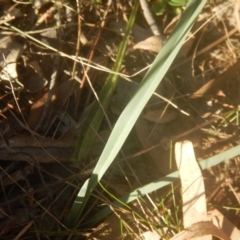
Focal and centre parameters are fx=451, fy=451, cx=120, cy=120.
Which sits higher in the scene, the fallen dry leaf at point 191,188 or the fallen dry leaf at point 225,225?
the fallen dry leaf at point 191,188

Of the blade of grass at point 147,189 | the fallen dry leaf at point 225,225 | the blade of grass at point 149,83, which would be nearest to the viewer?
the blade of grass at point 149,83

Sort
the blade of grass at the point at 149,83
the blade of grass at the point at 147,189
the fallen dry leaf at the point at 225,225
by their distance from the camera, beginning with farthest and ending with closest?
the fallen dry leaf at the point at 225,225 → the blade of grass at the point at 147,189 → the blade of grass at the point at 149,83

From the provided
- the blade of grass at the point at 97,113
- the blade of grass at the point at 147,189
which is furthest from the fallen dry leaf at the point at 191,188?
the blade of grass at the point at 97,113

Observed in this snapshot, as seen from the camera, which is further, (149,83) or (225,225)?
(225,225)

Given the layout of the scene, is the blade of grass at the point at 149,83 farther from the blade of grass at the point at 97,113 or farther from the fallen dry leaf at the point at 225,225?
the fallen dry leaf at the point at 225,225

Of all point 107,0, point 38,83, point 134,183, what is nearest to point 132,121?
point 134,183

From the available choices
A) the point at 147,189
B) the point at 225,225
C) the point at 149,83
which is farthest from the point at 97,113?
the point at 225,225

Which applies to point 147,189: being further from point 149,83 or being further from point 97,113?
point 149,83
